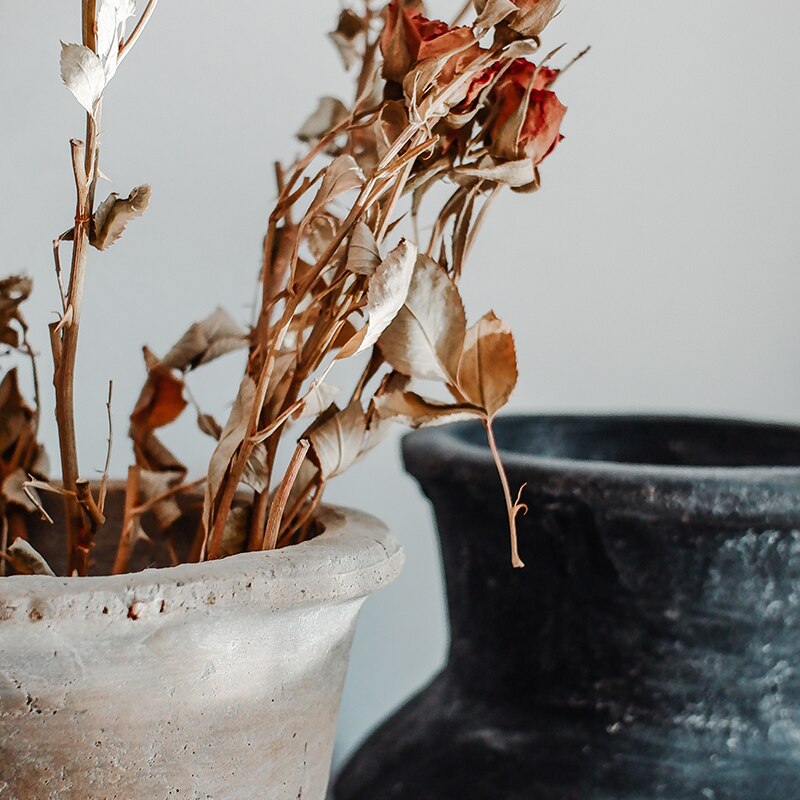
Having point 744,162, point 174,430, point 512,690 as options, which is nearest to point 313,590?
point 512,690

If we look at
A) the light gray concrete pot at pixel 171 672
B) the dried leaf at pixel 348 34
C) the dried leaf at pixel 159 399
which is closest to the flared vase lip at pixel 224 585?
the light gray concrete pot at pixel 171 672

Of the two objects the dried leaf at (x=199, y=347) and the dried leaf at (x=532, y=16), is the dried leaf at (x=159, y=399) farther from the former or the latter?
the dried leaf at (x=532, y=16)

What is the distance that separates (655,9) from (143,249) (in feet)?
1.18

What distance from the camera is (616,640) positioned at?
0.39 metres

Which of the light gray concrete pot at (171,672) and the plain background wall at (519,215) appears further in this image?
the plain background wall at (519,215)

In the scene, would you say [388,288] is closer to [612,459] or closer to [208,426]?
[208,426]

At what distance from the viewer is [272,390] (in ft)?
1.19

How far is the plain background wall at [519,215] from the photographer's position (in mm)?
563

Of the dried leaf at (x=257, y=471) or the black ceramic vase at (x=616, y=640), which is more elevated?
the dried leaf at (x=257, y=471)

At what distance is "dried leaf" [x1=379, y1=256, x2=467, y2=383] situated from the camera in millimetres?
337

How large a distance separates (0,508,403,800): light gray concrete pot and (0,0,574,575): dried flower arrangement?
45 millimetres

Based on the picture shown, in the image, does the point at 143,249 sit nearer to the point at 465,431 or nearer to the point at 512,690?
the point at 465,431

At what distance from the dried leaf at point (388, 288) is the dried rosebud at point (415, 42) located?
0.07 meters

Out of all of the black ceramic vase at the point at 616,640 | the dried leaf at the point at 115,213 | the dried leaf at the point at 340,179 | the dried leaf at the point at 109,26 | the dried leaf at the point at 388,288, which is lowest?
the black ceramic vase at the point at 616,640
